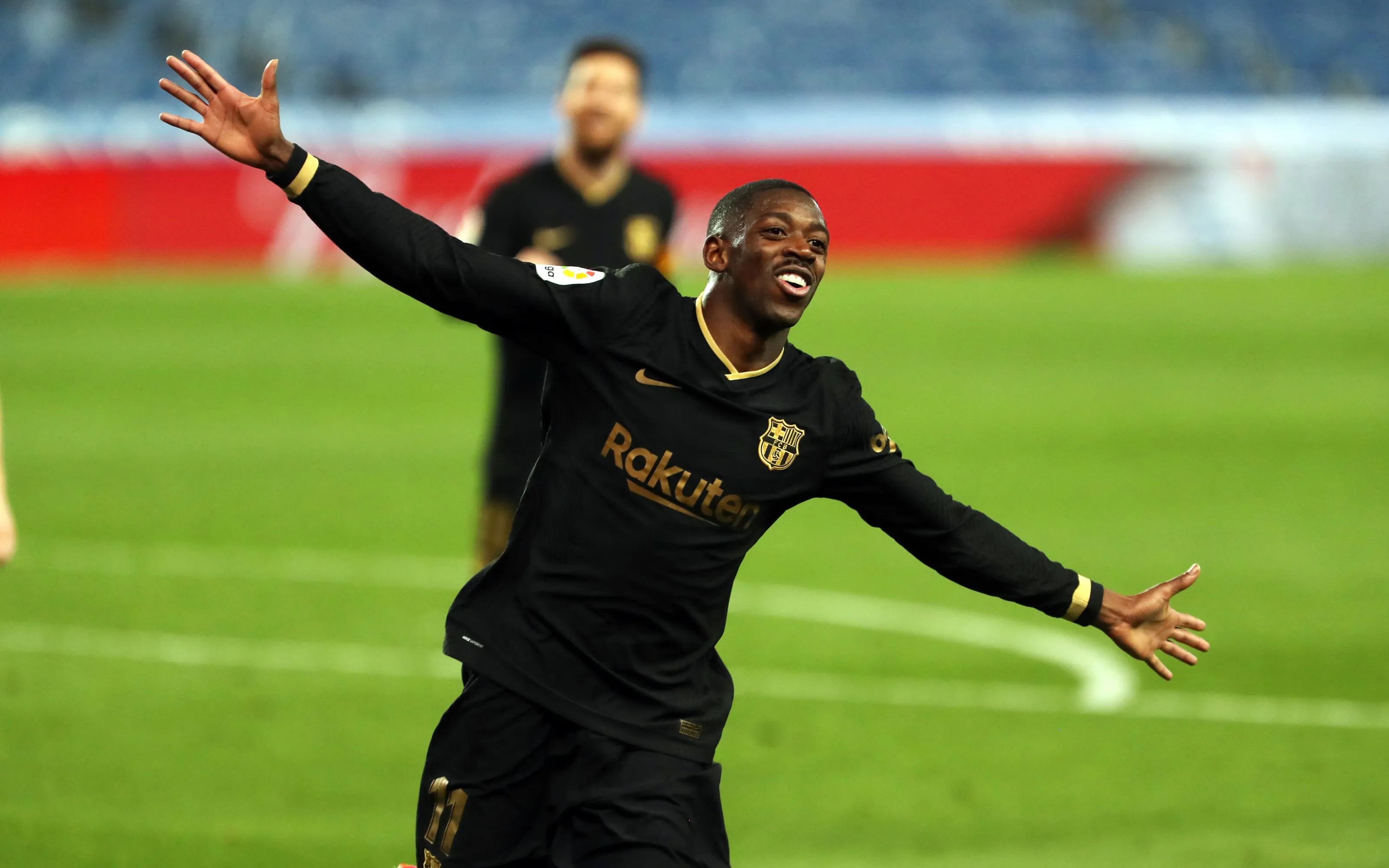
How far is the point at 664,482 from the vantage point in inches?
158

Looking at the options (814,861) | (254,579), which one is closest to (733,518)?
(814,861)

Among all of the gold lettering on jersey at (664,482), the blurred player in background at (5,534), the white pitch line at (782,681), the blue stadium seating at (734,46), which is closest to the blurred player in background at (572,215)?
the white pitch line at (782,681)

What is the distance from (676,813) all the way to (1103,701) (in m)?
4.19

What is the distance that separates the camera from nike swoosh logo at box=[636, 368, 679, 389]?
13.3 feet

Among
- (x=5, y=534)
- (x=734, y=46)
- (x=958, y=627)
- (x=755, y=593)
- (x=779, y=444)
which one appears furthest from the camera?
(x=734, y=46)

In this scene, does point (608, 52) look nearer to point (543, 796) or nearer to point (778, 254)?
point (778, 254)

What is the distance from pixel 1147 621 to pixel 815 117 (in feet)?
69.9

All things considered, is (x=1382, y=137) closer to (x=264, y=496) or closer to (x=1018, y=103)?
(x=1018, y=103)

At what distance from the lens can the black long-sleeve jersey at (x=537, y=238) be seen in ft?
23.0

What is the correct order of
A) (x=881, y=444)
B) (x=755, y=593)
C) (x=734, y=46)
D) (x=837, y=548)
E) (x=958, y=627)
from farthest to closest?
(x=734, y=46), (x=837, y=548), (x=755, y=593), (x=958, y=627), (x=881, y=444)

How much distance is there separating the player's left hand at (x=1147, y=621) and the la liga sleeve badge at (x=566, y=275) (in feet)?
4.66

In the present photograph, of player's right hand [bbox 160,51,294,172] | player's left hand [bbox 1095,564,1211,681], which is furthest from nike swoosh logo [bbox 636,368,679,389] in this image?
player's left hand [bbox 1095,564,1211,681]

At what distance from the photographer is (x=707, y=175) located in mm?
23703

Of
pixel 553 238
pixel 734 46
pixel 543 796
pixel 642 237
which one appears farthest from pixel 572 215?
pixel 734 46
